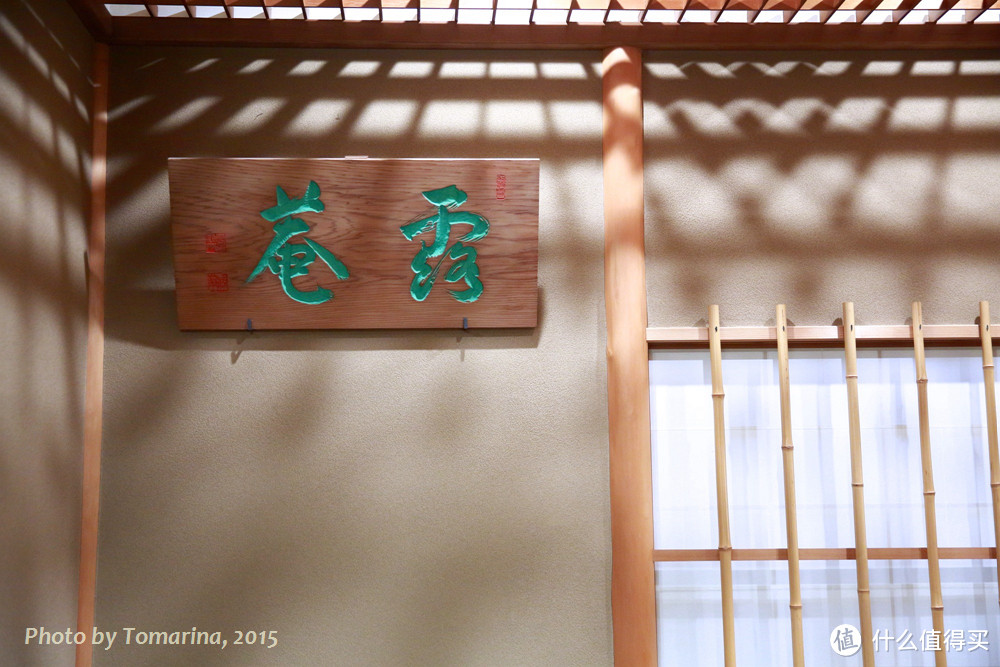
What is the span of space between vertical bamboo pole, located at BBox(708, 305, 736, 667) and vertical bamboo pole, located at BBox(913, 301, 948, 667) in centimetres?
72

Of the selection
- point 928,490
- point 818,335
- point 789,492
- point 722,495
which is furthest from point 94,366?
point 928,490

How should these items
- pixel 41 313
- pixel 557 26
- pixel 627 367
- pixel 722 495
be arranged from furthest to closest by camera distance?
1. pixel 557 26
2. pixel 627 367
3. pixel 722 495
4. pixel 41 313

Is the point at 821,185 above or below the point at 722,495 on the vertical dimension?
above

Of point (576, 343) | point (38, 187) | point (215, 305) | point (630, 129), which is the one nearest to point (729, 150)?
point (630, 129)

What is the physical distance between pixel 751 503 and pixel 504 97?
6.17 feet

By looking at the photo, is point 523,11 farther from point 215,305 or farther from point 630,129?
point 215,305

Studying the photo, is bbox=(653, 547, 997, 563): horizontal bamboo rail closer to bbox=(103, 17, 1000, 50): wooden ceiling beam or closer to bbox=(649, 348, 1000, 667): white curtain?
bbox=(649, 348, 1000, 667): white curtain

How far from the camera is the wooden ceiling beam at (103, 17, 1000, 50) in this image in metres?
2.96

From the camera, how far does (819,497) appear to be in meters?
2.87

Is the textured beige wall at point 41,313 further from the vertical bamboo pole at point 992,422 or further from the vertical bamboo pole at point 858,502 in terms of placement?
the vertical bamboo pole at point 992,422

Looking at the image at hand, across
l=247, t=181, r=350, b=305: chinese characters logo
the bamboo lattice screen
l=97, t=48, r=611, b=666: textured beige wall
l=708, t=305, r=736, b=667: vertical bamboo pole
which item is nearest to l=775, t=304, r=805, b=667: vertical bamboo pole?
the bamboo lattice screen

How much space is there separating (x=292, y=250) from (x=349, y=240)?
0.71 feet

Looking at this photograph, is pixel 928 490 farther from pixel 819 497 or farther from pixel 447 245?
pixel 447 245

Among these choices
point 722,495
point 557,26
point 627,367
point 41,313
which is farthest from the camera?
point 557,26
